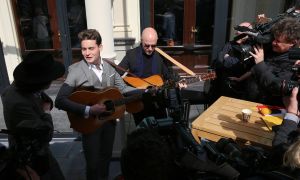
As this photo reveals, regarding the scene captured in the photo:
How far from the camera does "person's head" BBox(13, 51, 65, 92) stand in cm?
220

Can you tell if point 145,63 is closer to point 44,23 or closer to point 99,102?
point 99,102

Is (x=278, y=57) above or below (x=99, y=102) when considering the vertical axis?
above

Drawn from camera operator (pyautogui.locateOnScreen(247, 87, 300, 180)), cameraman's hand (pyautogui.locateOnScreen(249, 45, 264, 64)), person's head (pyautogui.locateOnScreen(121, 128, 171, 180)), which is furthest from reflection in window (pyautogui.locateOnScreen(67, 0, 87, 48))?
person's head (pyautogui.locateOnScreen(121, 128, 171, 180))

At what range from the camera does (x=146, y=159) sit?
49.2 inches

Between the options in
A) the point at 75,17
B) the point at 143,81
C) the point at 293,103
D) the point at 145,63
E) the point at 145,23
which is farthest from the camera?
the point at 75,17

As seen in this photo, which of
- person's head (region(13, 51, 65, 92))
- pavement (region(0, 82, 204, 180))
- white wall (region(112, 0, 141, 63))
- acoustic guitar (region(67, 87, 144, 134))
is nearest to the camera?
person's head (region(13, 51, 65, 92))

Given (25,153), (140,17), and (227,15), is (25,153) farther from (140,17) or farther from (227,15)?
(227,15)

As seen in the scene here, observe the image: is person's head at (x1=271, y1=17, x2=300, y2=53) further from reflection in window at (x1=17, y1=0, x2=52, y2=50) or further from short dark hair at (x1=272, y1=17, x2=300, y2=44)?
reflection in window at (x1=17, y1=0, x2=52, y2=50)

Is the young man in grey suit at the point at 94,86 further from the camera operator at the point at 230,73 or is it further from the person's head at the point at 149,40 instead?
the camera operator at the point at 230,73

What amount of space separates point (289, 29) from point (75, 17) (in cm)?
471

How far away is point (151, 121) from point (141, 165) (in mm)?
350

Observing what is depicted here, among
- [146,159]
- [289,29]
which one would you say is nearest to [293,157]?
[146,159]

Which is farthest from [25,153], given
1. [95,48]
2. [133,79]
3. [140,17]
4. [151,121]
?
[140,17]

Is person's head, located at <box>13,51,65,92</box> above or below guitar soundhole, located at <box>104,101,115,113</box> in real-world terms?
above
